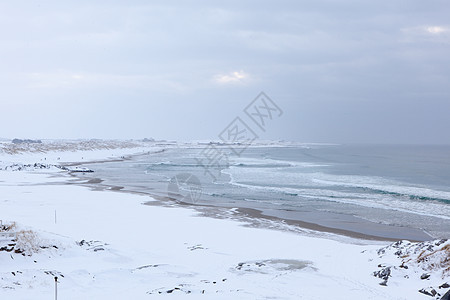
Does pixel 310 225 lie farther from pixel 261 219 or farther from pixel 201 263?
pixel 201 263

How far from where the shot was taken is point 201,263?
12.2 m

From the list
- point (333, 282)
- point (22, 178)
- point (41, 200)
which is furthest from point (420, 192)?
point (22, 178)

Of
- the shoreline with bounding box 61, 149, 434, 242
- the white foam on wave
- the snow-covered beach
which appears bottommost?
the white foam on wave

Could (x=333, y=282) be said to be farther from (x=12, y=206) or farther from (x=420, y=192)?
(x=420, y=192)

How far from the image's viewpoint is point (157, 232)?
1694 centimetres

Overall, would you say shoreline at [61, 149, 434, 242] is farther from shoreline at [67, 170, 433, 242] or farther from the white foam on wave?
the white foam on wave

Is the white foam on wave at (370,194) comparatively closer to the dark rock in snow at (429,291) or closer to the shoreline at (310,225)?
the shoreline at (310,225)

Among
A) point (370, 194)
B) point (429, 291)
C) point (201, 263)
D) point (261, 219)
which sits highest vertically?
point (429, 291)

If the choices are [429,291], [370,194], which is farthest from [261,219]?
[370,194]

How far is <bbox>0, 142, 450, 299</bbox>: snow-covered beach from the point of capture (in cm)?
933

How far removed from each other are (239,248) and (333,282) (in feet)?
15.3

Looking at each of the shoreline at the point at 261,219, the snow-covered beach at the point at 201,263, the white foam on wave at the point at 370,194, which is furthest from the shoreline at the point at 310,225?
the white foam on wave at the point at 370,194

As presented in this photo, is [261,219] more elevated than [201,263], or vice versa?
[201,263]

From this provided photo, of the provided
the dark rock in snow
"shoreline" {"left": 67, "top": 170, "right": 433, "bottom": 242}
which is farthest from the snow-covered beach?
"shoreline" {"left": 67, "top": 170, "right": 433, "bottom": 242}
